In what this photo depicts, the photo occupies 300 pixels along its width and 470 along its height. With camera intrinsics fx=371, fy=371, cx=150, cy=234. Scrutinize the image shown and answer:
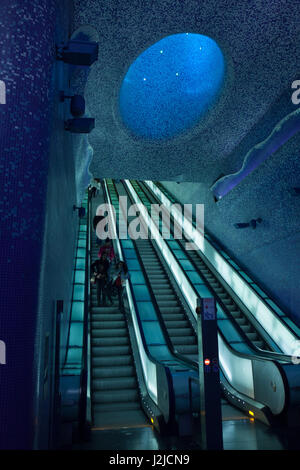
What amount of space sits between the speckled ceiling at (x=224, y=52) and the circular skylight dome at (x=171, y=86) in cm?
35

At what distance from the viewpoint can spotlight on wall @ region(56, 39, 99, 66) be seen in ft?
13.7

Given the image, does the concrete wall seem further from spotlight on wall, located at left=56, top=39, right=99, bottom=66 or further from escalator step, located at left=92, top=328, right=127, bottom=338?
spotlight on wall, located at left=56, top=39, right=99, bottom=66

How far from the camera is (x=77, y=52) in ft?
13.9

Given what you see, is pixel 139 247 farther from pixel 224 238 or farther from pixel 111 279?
pixel 111 279

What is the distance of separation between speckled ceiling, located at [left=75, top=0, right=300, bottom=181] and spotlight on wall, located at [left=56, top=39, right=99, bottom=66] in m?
2.25

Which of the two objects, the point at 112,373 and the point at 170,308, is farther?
the point at 170,308

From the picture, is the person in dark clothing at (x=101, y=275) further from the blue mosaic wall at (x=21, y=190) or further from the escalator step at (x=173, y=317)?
the blue mosaic wall at (x=21, y=190)

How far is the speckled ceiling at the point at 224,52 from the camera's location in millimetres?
6184

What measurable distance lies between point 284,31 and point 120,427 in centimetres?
701

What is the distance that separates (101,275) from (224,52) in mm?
5458

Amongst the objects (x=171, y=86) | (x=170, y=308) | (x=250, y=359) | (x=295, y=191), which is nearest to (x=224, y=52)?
(x=171, y=86)

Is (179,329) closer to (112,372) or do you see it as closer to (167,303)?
(167,303)

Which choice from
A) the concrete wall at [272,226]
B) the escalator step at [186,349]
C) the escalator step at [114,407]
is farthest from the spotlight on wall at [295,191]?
the escalator step at [114,407]

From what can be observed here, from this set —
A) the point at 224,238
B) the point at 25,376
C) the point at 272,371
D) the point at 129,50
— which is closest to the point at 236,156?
the point at 224,238
